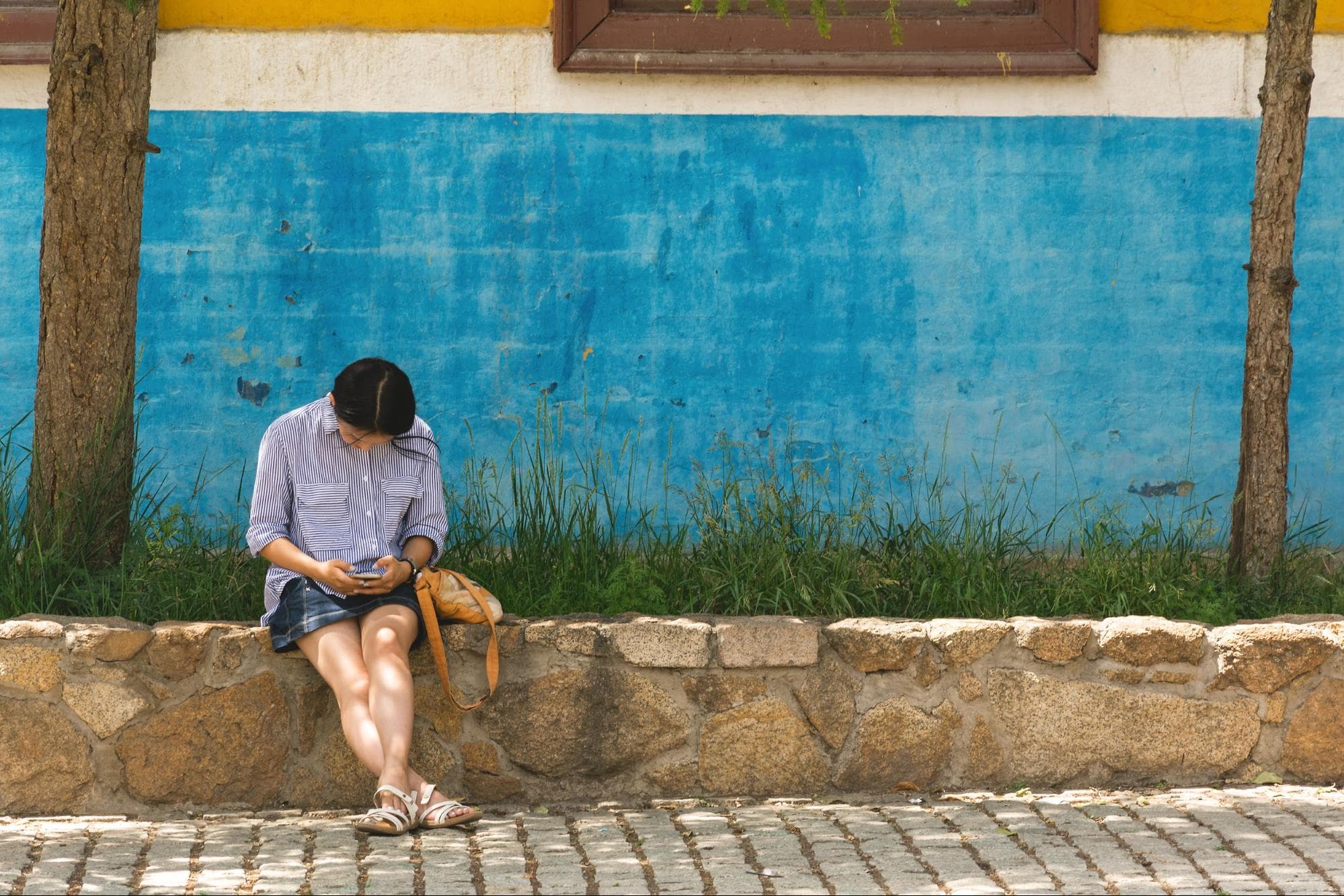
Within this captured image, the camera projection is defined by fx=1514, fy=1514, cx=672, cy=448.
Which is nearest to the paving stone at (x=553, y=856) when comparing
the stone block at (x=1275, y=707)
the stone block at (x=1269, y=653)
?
the stone block at (x=1269, y=653)

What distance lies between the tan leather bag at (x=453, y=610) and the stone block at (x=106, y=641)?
2.83 ft

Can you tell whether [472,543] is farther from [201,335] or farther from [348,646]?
[201,335]

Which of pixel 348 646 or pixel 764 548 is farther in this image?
pixel 764 548

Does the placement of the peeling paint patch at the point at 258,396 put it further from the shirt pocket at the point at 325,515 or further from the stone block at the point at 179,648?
the stone block at the point at 179,648

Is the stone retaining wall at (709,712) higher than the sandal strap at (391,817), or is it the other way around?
the stone retaining wall at (709,712)

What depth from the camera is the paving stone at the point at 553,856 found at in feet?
13.1

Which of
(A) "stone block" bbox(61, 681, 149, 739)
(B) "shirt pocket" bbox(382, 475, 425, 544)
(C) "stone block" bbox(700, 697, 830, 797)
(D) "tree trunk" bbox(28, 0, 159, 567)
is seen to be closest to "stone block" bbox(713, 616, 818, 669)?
(C) "stone block" bbox(700, 697, 830, 797)

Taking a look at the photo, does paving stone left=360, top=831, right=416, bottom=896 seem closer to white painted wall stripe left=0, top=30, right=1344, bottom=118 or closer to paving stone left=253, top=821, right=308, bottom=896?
paving stone left=253, top=821, right=308, bottom=896

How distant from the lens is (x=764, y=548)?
17.5 feet

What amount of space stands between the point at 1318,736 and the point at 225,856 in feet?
11.4

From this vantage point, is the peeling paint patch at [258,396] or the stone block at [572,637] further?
the peeling paint patch at [258,396]

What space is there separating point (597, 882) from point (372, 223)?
325cm

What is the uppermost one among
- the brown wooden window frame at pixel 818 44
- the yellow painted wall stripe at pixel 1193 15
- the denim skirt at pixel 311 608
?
the yellow painted wall stripe at pixel 1193 15

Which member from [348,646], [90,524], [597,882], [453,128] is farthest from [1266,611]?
[90,524]
